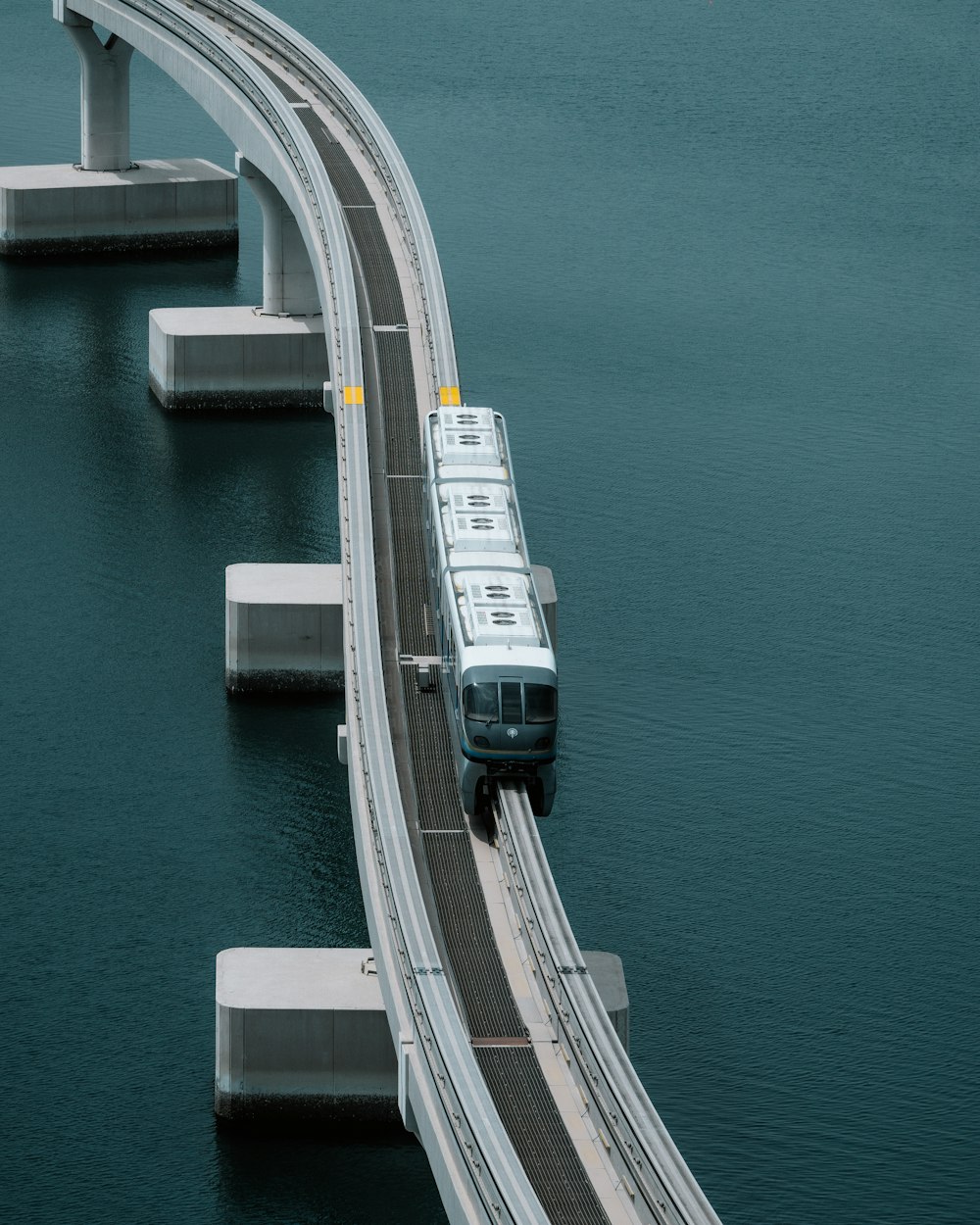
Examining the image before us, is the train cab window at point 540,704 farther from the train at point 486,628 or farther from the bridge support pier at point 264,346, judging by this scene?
the bridge support pier at point 264,346

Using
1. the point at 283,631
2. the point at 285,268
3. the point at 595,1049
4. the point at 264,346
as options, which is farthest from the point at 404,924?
the point at 285,268

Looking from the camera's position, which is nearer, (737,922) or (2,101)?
(737,922)

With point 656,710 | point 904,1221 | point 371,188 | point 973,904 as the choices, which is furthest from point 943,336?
point 904,1221

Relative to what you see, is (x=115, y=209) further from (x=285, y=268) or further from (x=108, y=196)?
(x=285, y=268)

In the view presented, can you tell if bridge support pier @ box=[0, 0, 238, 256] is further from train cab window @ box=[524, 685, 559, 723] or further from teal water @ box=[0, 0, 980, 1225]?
train cab window @ box=[524, 685, 559, 723]

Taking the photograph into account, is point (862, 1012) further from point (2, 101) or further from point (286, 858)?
point (2, 101)
